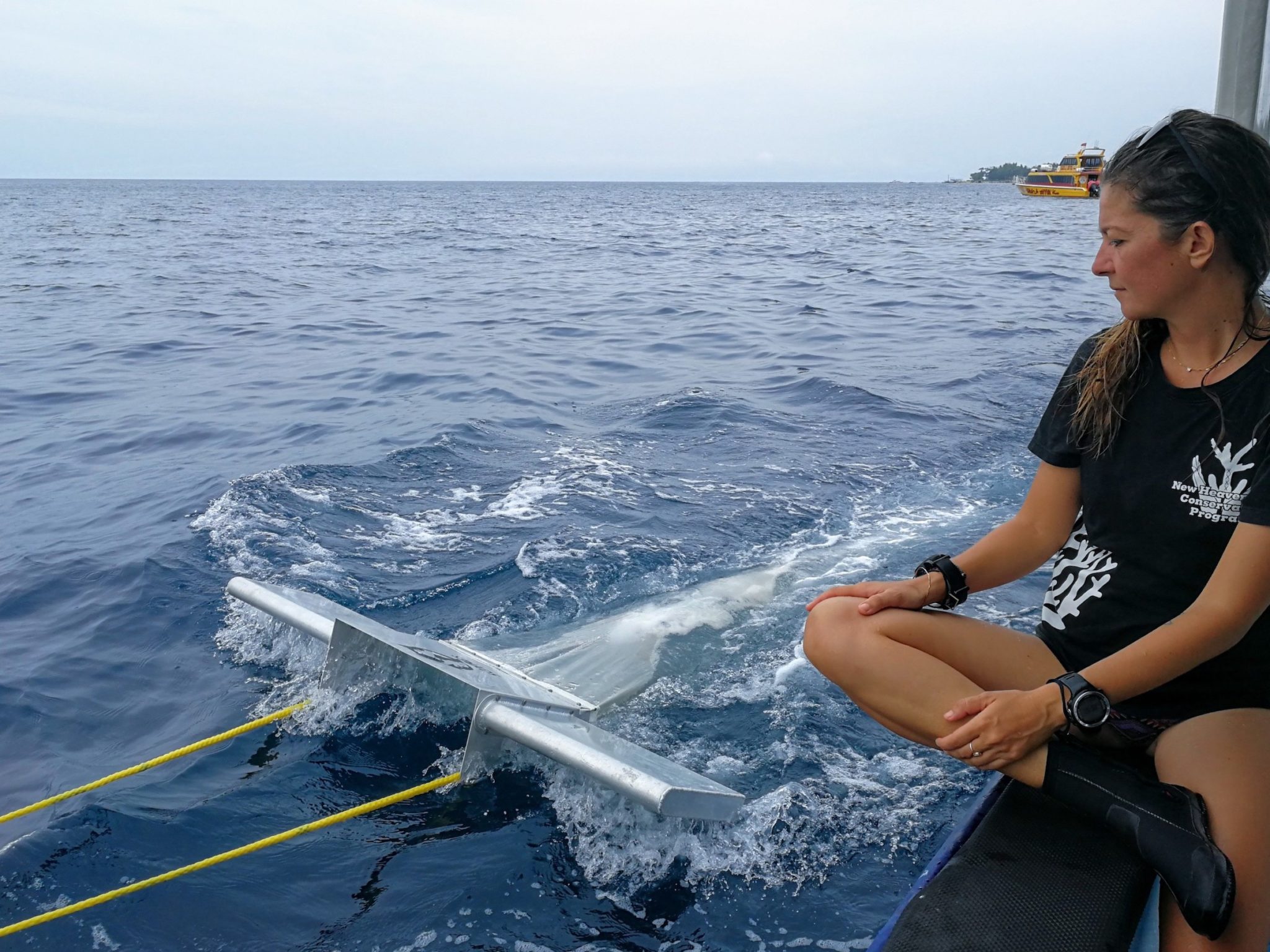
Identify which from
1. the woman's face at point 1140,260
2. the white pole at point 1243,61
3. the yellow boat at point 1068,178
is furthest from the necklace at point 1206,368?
the yellow boat at point 1068,178

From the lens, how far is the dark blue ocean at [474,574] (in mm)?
3174

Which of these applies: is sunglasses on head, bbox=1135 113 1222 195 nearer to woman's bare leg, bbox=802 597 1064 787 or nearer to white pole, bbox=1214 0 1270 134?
woman's bare leg, bbox=802 597 1064 787

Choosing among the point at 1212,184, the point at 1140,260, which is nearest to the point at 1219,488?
the point at 1140,260

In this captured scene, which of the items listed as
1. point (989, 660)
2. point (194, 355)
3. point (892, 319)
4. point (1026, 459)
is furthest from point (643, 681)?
point (892, 319)

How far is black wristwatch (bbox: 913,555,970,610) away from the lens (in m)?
2.65

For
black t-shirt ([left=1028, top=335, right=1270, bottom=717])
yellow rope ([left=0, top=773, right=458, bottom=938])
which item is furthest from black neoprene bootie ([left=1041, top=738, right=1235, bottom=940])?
yellow rope ([left=0, top=773, right=458, bottom=938])

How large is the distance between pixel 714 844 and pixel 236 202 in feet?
251

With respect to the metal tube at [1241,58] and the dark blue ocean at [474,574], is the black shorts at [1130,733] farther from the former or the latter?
the metal tube at [1241,58]

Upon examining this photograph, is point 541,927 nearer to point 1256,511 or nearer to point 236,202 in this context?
point 1256,511

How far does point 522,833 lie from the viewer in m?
3.40

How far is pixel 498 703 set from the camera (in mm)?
3180

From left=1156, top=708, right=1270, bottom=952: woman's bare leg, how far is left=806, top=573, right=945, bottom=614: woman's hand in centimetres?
62

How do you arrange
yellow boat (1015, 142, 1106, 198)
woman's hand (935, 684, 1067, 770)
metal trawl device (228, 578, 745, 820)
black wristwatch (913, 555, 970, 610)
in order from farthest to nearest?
yellow boat (1015, 142, 1106, 198) → metal trawl device (228, 578, 745, 820) → black wristwatch (913, 555, 970, 610) → woman's hand (935, 684, 1067, 770)

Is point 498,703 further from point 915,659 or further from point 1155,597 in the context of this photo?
point 1155,597
